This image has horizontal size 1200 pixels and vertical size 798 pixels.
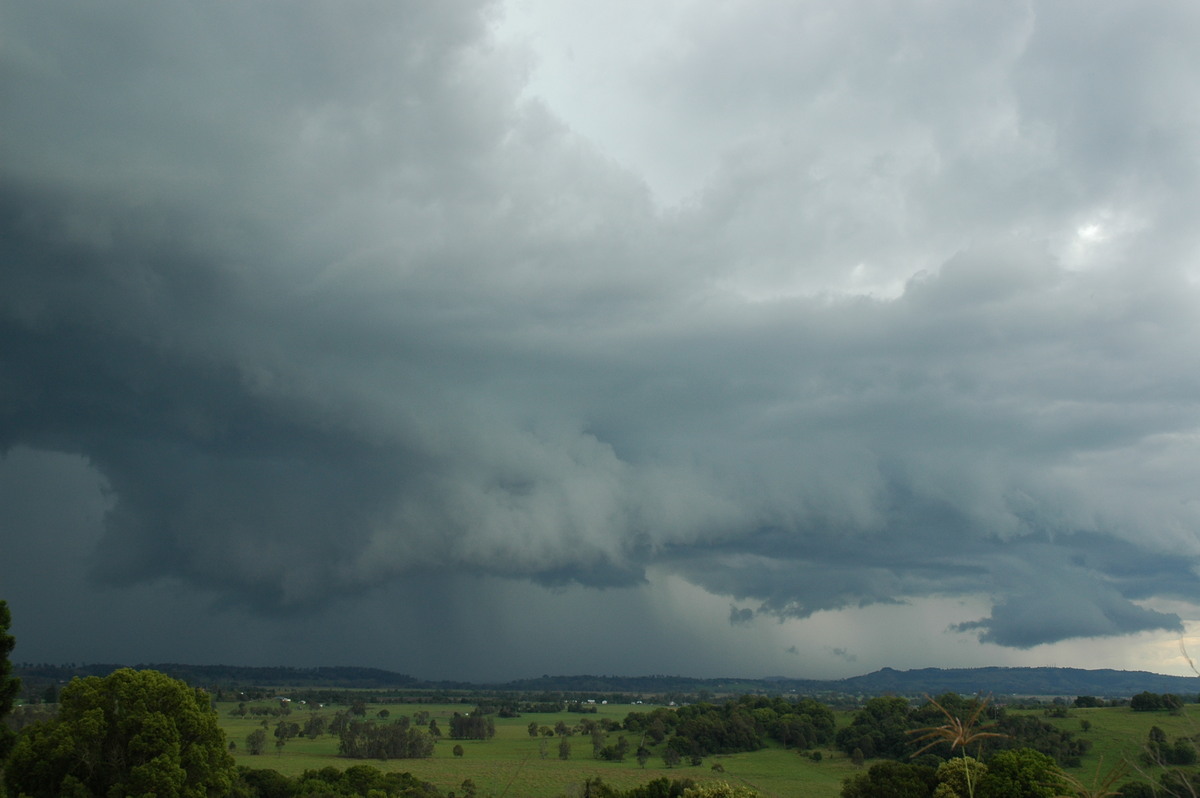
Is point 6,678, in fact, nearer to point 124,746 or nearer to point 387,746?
point 124,746


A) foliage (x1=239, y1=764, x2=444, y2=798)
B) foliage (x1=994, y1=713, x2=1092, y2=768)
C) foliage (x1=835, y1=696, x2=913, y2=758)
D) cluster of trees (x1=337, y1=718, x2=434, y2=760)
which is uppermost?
foliage (x1=239, y1=764, x2=444, y2=798)

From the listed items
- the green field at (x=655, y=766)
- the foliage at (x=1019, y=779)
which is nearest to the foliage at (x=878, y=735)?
the green field at (x=655, y=766)

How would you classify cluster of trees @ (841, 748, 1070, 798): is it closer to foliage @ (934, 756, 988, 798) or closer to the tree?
foliage @ (934, 756, 988, 798)

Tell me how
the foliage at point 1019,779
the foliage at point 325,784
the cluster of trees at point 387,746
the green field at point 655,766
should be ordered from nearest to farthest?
the foliage at point 1019,779 → the foliage at point 325,784 → the green field at point 655,766 → the cluster of trees at point 387,746

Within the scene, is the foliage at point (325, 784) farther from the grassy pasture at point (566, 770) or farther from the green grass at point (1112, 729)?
the green grass at point (1112, 729)

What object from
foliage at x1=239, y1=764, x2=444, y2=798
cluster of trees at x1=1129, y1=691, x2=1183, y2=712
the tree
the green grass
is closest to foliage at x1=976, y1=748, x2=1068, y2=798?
foliage at x1=239, y1=764, x2=444, y2=798

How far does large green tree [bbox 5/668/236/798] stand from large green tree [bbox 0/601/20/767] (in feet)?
5.25

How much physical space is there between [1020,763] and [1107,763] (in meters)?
89.0

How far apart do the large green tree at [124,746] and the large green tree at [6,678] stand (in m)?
1.60

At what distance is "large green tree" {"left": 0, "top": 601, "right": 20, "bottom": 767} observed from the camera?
62997 mm

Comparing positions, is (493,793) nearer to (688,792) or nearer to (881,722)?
(688,792)

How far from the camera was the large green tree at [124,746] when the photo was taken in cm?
5906

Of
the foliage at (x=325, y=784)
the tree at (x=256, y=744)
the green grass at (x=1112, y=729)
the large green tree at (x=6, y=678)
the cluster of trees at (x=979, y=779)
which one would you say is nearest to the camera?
the large green tree at (x=6, y=678)

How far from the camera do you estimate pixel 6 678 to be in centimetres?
6350
